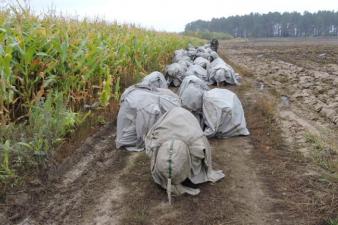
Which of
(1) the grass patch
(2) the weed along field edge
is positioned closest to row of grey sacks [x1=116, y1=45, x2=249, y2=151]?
(2) the weed along field edge

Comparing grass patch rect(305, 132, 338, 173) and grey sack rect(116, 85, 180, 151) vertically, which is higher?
grey sack rect(116, 85, 180, 151)

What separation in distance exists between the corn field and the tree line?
3343 inches

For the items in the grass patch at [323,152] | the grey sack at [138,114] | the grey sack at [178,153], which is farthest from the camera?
the grey sack at [138,114]

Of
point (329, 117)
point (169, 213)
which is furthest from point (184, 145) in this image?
point (329, 117)

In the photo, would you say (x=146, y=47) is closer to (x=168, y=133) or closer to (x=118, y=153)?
(x=118, y=153)

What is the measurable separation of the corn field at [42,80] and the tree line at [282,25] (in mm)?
84915

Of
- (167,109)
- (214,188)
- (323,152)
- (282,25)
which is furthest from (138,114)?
(282,25)

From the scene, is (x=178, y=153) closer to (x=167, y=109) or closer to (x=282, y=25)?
(x=167, y=109)

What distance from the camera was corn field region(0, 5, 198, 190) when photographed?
4.12 m

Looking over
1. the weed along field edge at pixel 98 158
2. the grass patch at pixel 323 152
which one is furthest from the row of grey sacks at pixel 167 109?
the grass patch at pixel 323 152

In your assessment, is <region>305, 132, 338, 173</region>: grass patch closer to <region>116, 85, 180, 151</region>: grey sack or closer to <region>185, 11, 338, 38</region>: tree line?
<region>116, 85, 180, 151</region>: grey sack

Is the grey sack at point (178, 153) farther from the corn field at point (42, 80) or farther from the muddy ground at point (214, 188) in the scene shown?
the corn field at point (42, 80)

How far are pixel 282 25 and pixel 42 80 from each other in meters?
99.5

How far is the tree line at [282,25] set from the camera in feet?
306
